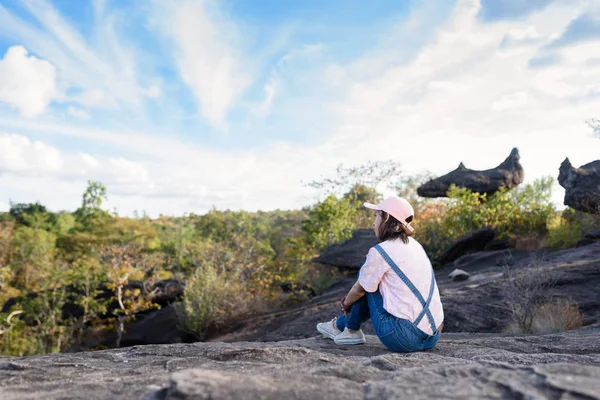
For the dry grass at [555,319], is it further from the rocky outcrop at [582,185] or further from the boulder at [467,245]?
the boulder at [467,245]

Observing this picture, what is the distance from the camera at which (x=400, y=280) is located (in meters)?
3.60

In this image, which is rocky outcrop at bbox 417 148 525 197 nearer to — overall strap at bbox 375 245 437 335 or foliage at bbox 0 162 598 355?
Result: foliage at bbox 0 162 598 355

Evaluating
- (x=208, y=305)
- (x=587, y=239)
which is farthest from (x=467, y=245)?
(x=208, y=305)

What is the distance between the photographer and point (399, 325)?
11.8ft

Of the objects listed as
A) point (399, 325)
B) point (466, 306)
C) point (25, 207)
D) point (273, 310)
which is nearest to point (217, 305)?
point (273, 310)

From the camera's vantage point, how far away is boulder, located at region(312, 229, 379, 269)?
14719 mm

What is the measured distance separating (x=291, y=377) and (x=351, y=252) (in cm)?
1310

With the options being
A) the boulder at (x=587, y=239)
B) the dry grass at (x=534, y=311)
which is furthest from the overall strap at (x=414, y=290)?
the boulder at (x=587, y=239)

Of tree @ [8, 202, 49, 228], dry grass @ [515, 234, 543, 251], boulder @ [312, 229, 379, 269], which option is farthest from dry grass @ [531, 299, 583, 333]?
tree @ [8, 202, 49, 228]

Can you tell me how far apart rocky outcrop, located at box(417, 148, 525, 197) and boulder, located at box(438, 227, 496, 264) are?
436 centimetres

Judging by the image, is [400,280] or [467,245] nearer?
[400,280]

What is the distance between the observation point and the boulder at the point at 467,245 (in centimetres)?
1506

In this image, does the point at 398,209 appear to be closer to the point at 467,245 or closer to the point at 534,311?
the point at 534,311

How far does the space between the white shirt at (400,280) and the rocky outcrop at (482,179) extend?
16.6 meters
